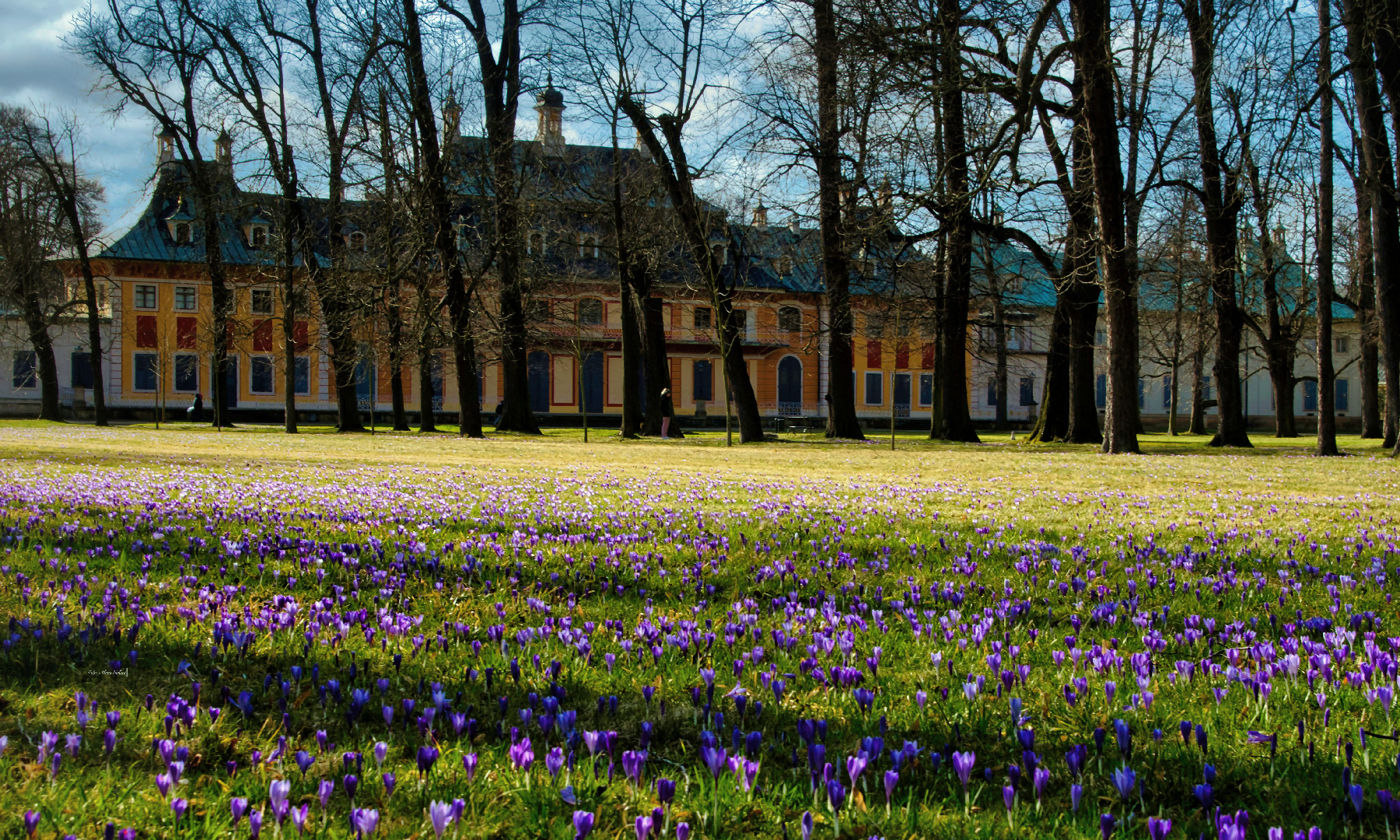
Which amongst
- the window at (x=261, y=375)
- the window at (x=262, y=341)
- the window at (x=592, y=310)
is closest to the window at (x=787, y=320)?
the window at (x=592, y=310)

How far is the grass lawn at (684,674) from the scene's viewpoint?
6.56 ft

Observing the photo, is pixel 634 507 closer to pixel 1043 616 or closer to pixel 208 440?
pixel 1043 616

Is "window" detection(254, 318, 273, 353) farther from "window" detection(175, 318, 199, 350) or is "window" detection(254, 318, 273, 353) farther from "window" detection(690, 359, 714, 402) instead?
"window" detection(690, 359, 714, 402)

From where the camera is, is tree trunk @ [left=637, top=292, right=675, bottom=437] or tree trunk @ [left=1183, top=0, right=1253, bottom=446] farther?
tree trunk @ [left=637, top=292, right=675, bottom=437]

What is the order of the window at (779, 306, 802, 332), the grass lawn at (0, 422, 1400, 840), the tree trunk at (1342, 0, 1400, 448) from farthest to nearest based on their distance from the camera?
1. the window at (779, 306, 802, 332)
2. the tree trunk at (1342, 0, 1400, 448)
3. the grass lawn at (0, 422, 1400, 840)

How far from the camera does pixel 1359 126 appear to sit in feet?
54.3

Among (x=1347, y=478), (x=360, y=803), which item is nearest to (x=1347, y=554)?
(x=360, y=803)

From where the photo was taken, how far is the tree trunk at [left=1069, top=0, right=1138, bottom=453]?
55.6 feet

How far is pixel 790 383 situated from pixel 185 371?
3258cm

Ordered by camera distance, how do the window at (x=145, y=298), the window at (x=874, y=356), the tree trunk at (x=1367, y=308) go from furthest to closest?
the window at (x=874, y=356), the window at (x=145, y=298), the tree trunk at (x=1367, y=308)

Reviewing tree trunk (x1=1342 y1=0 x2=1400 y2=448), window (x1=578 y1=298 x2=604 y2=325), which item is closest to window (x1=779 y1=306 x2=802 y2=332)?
window (x1=578 y1=298 x2=604 y2=325)

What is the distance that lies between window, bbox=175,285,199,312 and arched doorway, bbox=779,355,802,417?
104 ft

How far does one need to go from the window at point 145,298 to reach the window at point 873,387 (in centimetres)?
3911

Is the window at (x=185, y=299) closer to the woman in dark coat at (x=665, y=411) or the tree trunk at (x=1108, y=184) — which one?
the woman in dark coat at (x=665, y=411)
